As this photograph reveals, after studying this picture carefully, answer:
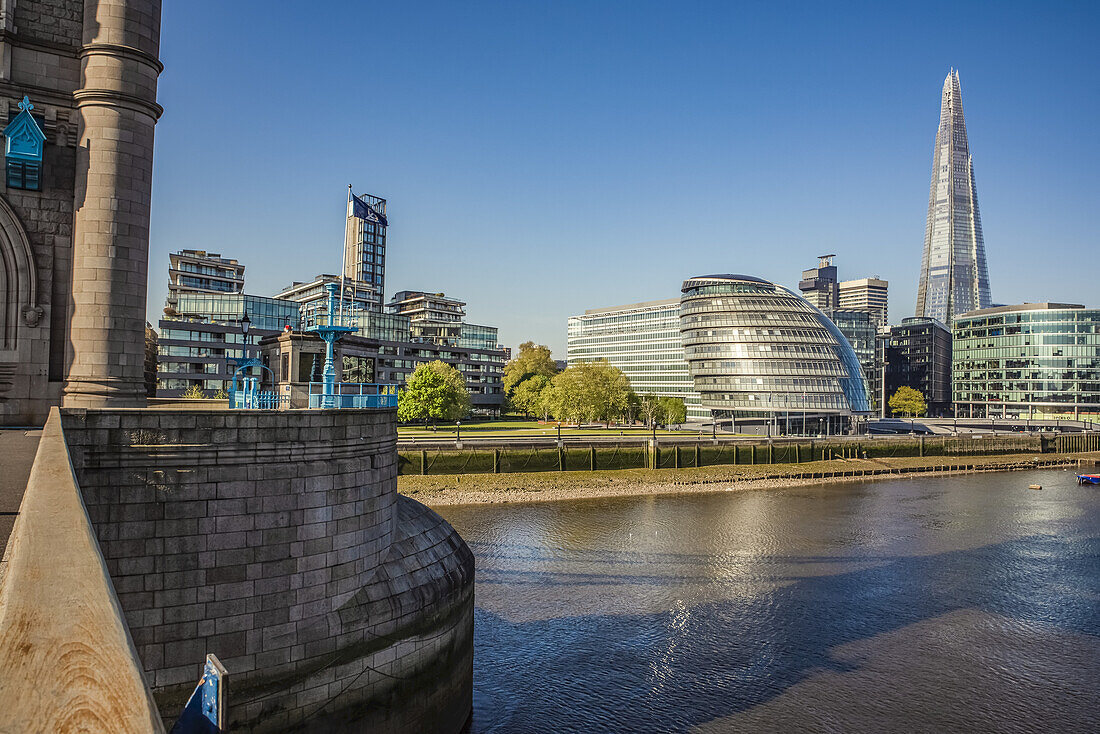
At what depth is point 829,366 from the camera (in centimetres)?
10856

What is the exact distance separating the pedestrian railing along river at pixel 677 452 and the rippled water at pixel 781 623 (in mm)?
8485

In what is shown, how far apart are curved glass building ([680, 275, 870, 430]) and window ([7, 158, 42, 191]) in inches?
3822

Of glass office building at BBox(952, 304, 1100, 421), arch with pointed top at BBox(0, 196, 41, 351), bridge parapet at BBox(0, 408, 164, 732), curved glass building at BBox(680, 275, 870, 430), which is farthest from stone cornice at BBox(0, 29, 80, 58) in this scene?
glass office building at BBox(952, 304, 1100, 421)

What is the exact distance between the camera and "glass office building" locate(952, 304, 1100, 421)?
149000 mm

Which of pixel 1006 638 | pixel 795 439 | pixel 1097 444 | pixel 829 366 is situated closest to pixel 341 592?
pixel 1006 638

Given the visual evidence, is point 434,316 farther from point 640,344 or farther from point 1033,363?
point 1033,363

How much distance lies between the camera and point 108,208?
1803cm

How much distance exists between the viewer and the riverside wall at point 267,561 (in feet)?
42.3

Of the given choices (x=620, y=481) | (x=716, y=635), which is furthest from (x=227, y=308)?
(x=716, y=635)

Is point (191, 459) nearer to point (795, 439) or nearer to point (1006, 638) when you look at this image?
point (1006, 638)

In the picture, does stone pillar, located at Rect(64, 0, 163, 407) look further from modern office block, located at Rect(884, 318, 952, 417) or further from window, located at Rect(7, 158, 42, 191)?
modern office block, located at Rect(884, 318, 952, 417)

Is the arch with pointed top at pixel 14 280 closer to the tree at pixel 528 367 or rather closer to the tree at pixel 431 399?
the tree at pixel 431 399

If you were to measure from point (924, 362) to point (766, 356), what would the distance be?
99.1 m

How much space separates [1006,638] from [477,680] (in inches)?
829
